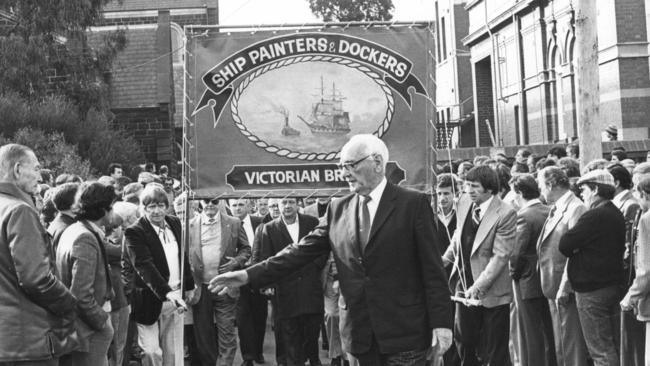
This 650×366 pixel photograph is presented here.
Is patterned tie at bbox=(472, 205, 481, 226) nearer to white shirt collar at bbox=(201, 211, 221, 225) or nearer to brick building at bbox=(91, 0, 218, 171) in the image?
white shirt collar at bbox=(201, 211, 221, 225)

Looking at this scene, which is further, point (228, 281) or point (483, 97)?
point (483, 97)

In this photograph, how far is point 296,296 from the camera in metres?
11.3

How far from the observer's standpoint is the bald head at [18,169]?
22.3ft

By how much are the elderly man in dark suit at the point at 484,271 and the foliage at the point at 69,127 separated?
15.2 meters

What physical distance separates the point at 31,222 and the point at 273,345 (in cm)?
809

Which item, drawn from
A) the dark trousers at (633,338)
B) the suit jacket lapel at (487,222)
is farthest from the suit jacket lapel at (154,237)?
the dark trousers at (633,338)

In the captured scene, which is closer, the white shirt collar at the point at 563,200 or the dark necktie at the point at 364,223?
the dark necktie at the point at 364,223

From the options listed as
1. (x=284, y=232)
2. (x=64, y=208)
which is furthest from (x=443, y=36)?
(x=64, y=208)

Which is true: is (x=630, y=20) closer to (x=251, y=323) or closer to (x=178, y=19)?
(x=251, y=323)

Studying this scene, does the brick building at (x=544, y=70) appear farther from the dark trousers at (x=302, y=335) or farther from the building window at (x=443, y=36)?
the dark trousers at (x=302, y=335)

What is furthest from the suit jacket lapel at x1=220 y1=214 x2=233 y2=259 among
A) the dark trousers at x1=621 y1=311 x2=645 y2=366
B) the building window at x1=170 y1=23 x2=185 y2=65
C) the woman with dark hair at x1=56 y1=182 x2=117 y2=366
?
the building window at x1=170 y1=23 x2=185 y2=65

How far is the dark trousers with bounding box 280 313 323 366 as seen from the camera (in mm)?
11266

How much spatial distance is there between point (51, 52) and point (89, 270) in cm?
2630

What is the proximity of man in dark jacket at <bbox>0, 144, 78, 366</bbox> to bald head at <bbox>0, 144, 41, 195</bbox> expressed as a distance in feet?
0.17
